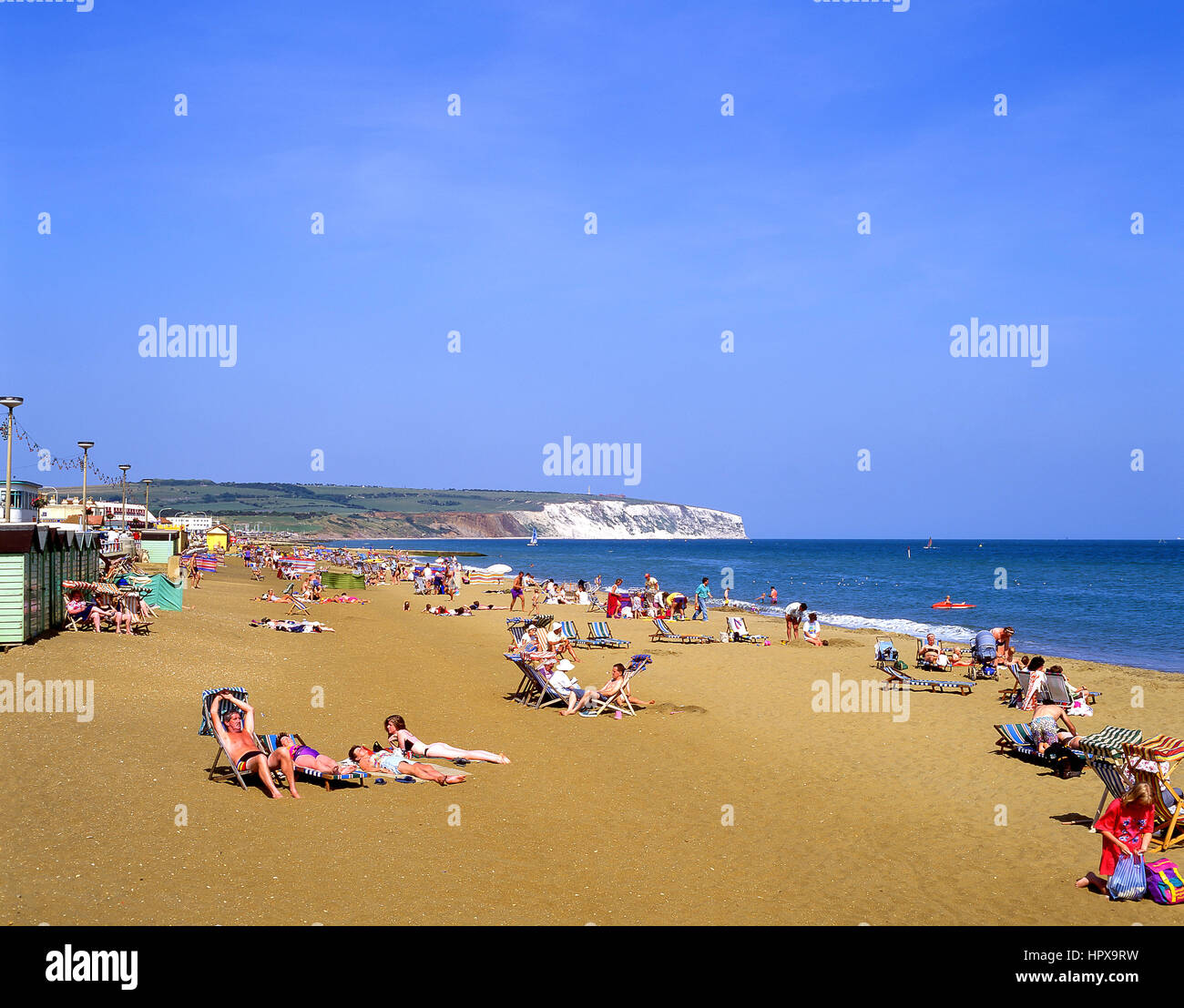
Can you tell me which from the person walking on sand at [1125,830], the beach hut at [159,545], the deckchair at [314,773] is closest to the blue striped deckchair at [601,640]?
the deckchair at [314,773]

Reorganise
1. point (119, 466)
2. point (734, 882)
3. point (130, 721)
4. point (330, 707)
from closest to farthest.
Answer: point (734, 882) → point (130, 721) → point (330, 707) → point (119, 466)

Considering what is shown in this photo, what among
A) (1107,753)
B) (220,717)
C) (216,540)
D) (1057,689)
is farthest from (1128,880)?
(216,540)

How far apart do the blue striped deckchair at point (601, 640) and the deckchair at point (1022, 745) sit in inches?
418

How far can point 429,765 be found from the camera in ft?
30.6

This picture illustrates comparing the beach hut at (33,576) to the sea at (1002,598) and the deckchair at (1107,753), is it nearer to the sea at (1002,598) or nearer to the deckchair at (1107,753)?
the deckchair at (1107,753)

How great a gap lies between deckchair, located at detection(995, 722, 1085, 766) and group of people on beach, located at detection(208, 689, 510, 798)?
6022 millimetres

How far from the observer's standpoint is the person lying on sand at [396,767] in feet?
29.7

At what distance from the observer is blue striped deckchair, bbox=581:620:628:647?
20.9 m

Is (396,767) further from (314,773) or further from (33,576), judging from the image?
(33,576)

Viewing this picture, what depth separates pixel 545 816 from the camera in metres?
8.17
